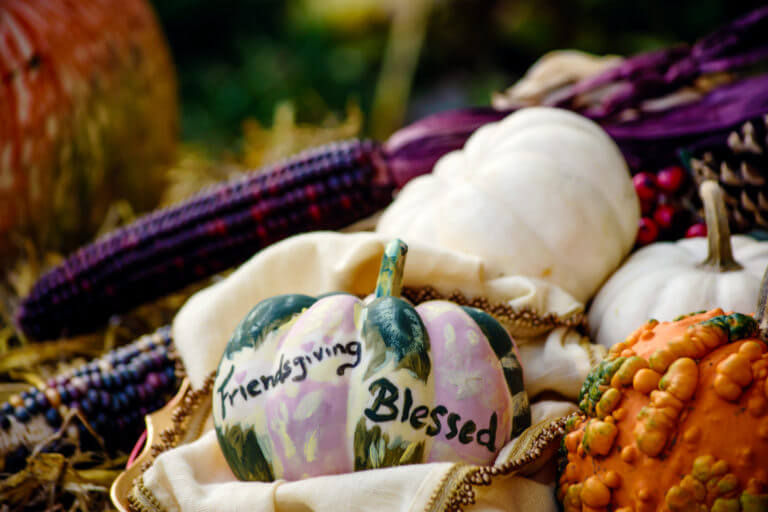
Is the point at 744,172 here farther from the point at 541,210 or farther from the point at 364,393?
the point at 364,393

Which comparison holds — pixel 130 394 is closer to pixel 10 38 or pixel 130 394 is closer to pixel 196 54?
pixel 10 38

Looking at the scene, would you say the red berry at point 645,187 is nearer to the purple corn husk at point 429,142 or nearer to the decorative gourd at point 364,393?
the purple corn husk at point 429,142

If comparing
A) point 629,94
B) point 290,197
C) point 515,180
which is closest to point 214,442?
point 515,180

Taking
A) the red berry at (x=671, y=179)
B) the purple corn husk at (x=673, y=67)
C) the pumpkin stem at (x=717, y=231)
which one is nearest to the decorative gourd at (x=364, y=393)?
the pumpkin stem at (x=717, y=231)

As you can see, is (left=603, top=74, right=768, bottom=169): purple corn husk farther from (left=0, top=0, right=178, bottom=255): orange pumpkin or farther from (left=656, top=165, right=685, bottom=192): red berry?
(left=0, top=0, right=178, bottom=255): orange pumpkin

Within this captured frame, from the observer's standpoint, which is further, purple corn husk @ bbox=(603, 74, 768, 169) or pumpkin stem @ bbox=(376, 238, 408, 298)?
purple corn husk @ bbox=(603, 74, 768, 169)

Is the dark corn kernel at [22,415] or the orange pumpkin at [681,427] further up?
the orange pumpkin at [681,427]

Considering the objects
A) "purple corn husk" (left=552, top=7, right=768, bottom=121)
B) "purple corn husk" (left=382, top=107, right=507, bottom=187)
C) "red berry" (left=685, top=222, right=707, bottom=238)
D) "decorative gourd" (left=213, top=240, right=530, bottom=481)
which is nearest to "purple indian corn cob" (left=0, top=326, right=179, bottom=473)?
"decorative gourd" (left=213, top=240, right=530, bottom=481)
